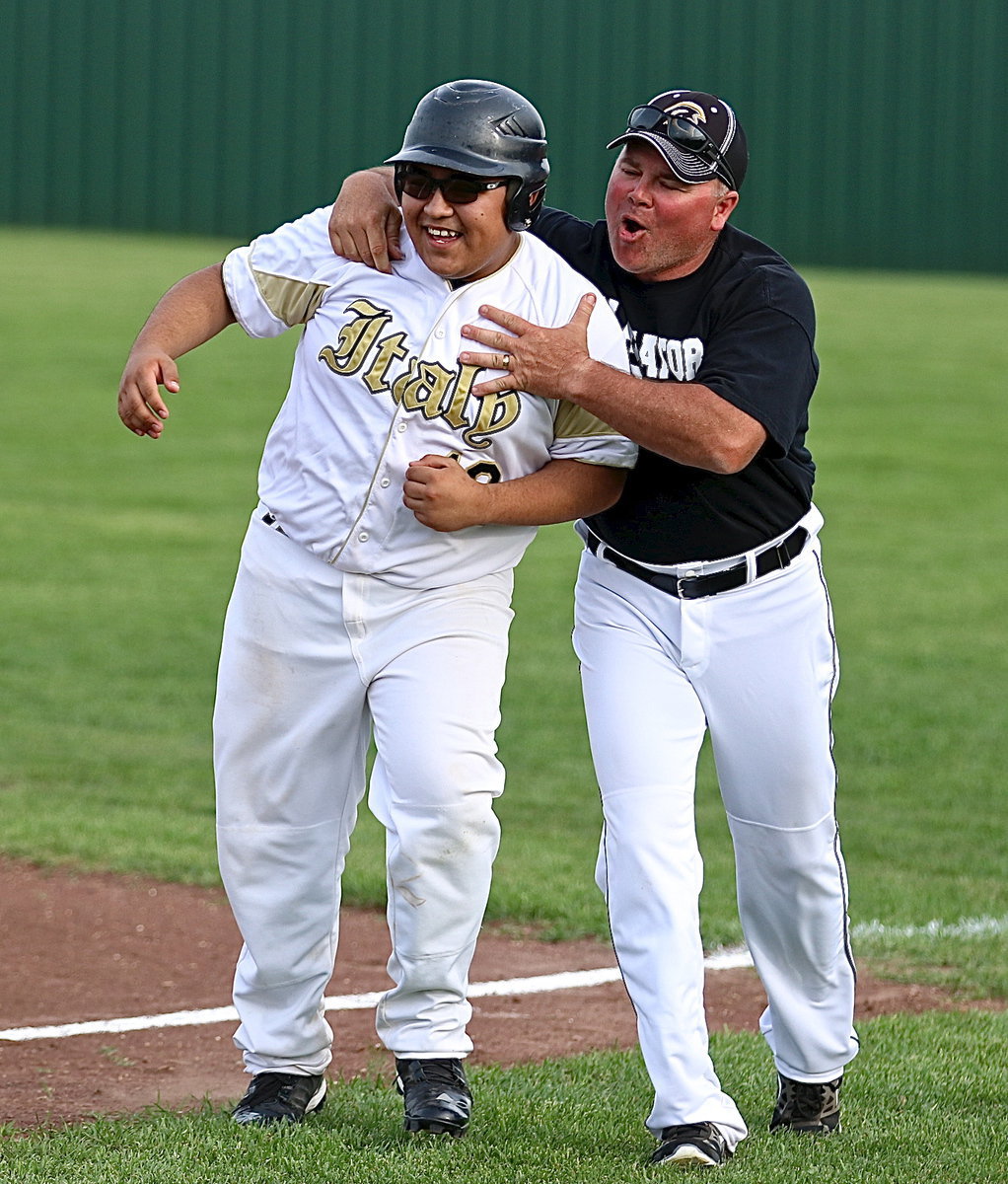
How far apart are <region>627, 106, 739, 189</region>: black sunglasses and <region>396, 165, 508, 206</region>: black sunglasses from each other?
33cm

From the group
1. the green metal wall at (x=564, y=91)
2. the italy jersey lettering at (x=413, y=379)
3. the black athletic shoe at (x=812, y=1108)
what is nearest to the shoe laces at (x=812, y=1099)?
the black athletic shoe at (x=812, y=1108)

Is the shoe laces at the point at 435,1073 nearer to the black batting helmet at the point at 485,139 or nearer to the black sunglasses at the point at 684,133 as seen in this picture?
the black batting helmet at the point at 485,139

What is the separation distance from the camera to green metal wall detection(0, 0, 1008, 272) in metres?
29.2

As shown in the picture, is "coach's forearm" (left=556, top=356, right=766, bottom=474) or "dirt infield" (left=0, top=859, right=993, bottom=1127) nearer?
"coach's forearm" (left=556, top=356, right=766, bottom=474)

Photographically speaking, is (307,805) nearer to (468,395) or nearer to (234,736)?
(234,736)

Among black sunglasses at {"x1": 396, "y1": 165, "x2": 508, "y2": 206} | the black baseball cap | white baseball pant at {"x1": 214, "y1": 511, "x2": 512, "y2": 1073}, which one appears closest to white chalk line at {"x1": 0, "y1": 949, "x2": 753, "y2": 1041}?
white baseball pant at {"x1": 214, "y1": 511, "x2": 512, "y2": 1073}

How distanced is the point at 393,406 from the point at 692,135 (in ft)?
2.65

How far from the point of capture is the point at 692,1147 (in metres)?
3.44

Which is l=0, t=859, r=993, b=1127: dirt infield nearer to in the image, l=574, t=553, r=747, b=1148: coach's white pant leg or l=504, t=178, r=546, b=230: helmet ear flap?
l=574, t=553, r=747, b=1148: coach's white pant leg

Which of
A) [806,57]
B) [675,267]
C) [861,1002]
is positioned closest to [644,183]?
[675,267]

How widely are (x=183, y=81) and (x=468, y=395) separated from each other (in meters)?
28.1

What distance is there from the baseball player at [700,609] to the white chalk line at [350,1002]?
3.32 ft

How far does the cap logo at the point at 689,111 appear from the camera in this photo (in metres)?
3.69

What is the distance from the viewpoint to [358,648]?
370 cm
